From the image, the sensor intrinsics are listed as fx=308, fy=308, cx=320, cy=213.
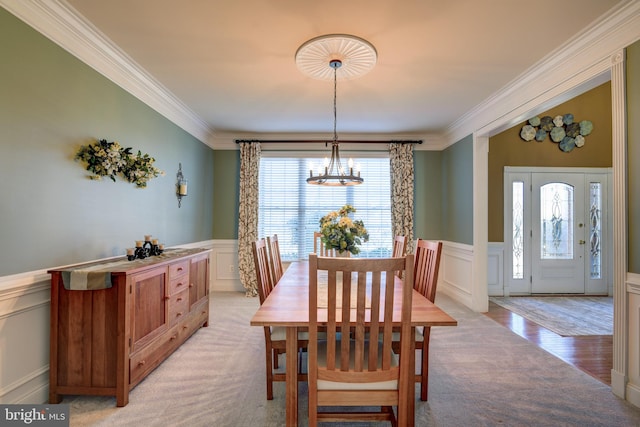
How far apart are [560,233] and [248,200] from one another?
17.1ft

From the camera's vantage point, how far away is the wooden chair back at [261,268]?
2.15 metres

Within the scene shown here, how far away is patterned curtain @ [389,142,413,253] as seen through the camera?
515cm

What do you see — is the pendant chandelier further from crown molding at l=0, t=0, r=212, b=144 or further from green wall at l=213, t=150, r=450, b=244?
green wall at l=213, t=150, r=450, b=244

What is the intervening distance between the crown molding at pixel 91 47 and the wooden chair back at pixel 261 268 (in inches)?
78.6

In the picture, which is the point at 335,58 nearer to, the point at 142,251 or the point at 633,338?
the point at 142,251

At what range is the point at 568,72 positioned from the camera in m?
2.63

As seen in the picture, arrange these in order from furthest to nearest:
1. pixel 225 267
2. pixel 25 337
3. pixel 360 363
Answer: pixel 225 267 → pixel 25 337 → pixel 360 363

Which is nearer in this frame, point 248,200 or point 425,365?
point 425,365

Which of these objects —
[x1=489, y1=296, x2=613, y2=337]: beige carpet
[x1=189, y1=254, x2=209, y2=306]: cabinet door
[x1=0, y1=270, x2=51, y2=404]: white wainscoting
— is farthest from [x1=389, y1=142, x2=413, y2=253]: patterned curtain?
[x1=0, y1=270, x2=51, y2=404]: white wainscoting

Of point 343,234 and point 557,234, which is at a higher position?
point 343,234

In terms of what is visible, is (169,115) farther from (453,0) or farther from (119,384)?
(453,0)

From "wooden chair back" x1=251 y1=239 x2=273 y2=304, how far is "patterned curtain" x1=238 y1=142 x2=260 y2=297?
8.83 feet

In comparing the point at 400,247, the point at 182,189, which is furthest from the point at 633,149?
the point at 182,189

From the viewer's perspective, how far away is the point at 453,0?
200 cm
